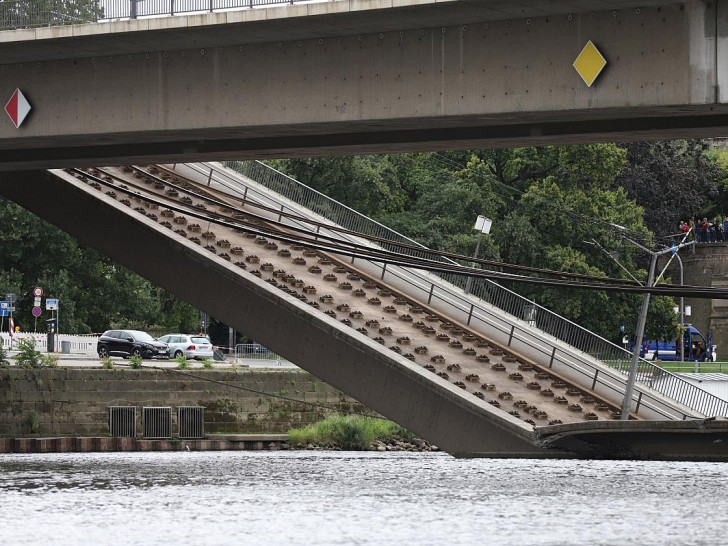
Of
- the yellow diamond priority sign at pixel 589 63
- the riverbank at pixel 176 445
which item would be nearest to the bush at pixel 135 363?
the riverbank at pixel 176 445

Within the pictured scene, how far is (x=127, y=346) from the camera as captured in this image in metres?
60.5

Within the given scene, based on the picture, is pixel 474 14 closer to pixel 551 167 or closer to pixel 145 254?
pixel 145 254

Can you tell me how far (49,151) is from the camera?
30.0m

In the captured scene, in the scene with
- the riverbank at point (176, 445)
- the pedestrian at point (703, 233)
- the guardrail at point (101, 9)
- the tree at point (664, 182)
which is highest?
the tree at point (664, 182)

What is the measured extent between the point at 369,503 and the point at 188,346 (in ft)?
127

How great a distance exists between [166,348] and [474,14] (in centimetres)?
4051

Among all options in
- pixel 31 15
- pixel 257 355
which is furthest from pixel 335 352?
pixel 257 355

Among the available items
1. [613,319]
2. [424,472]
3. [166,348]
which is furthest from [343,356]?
[613,319]

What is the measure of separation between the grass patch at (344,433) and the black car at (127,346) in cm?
1169

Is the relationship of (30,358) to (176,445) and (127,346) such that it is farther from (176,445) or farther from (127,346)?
(127,346)

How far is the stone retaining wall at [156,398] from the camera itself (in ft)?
158

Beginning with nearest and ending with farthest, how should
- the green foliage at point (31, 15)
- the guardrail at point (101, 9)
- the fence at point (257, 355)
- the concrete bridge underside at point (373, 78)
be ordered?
the concrete bridge underside at point (373, 78) < the guardrail at point (101, 9) < the green foliage at point (31, 15) < the fence at point (257, 355)

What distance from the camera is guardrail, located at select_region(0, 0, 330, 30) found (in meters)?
25.0

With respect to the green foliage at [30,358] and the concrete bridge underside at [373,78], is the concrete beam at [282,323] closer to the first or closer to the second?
the concrete bridge underside at [373,78]
